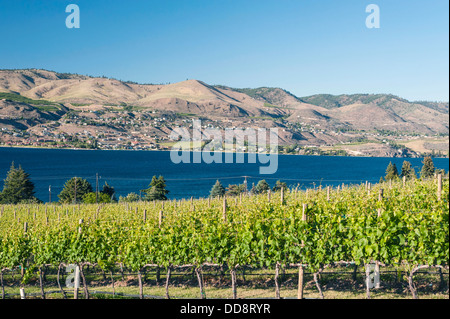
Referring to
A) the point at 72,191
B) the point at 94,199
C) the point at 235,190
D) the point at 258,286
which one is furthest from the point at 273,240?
the point at 235,190

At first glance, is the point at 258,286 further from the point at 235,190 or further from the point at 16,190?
the point at 16,190

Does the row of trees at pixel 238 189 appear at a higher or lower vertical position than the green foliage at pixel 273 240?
lower

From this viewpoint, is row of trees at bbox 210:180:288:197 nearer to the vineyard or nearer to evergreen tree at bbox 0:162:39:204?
evergreen tree at bbox 0:162:39:204

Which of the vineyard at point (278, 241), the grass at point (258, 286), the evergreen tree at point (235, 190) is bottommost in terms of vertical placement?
the evergreen tree at point (235, 190)

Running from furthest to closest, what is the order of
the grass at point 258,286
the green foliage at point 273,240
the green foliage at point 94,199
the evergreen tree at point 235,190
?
the evergreen tree at point 235,190 < the green foliage at point 94,199 < the grass at point 258,286 < the green foliage at point 273,240

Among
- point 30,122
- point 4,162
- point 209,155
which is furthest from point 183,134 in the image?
point 4,162

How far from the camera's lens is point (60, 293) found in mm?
12391

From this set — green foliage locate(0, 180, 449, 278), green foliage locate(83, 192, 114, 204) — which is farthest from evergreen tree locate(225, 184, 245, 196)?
green foliage locate(0, 180, 449, 278)

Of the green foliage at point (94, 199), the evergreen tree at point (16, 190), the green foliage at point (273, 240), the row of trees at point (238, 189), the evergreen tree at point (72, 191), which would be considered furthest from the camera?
the evergreen tree at point (16, 190)

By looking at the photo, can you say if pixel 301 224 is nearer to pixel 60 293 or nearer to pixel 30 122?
pixel 60 293

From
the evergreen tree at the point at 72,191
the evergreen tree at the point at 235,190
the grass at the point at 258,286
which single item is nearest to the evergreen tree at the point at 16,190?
the evergreen tree at the point at 72,191

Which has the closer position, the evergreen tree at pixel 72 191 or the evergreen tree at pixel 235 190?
the evergreen tree at pixel 72 191

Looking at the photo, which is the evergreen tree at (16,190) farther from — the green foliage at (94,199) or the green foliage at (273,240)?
the green foliage at (273,240)
